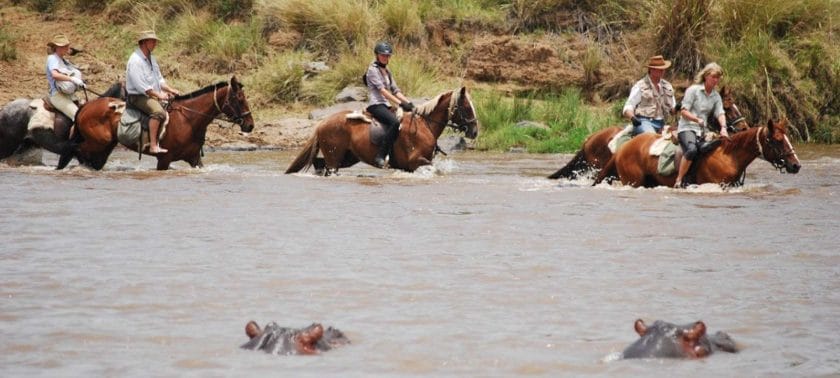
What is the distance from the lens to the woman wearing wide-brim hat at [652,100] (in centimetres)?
1530

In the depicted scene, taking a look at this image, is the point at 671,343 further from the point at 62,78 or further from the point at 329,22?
the point at 329,22

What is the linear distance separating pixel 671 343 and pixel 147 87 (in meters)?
11.0

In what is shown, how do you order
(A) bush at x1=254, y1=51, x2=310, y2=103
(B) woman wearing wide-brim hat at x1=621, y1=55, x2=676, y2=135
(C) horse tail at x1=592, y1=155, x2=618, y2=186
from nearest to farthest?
1. (B) woman wearing wide-brim hat at x1=621, y1=55, x2=676, y2=135
2. (C) horse tail at x1=592, y1=155, x2=618, y2=186
3. (A) bush at x1=254, y1=51, x2=310, y2=103

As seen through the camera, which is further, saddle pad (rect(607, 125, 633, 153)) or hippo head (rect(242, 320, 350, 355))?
saddle pad (rect(607, 125, 633, 153))

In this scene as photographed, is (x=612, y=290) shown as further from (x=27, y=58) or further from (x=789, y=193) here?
(x=27, y=58)

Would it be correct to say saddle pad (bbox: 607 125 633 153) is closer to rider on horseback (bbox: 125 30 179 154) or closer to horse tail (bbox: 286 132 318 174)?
horse tail (bbox: 286 132 318 174)

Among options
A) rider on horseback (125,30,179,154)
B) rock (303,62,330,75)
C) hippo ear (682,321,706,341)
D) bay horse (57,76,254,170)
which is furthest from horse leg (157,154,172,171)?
hippo ear (682,321,706,341)

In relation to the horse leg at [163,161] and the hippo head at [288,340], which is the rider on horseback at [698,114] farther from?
the hippo head at [288,340]

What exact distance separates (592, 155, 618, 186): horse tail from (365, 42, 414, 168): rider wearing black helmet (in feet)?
8.90

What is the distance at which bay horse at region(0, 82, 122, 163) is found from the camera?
56.4 ft

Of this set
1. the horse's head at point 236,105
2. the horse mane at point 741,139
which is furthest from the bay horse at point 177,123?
the horse mane at point 741,139

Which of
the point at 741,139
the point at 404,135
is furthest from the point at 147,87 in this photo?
the point at 741,139

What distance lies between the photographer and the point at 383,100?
17.1 meters

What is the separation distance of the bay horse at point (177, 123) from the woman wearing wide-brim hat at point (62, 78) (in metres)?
0.31
